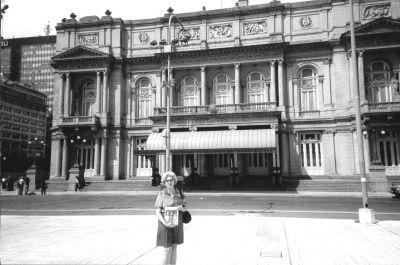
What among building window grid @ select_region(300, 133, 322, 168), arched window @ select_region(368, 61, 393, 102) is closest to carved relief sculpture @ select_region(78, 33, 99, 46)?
building window grid @ select_region(300, 133, 322, 168)

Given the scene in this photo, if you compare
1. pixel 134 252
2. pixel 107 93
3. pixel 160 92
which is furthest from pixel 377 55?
pixel 134 252

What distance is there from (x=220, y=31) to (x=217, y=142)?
1411 cm

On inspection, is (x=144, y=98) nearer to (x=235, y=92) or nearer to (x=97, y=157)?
(x=97, y=157)

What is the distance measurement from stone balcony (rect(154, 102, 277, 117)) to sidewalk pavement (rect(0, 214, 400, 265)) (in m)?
21.9

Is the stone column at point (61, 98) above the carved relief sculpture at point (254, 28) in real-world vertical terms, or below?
below

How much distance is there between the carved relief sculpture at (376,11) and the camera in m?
35.9

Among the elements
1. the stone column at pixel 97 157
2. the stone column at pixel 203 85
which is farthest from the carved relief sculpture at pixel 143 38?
the stone column at pixel 97 157

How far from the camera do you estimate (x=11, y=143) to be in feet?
303

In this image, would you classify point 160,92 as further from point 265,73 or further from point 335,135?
point 335,135

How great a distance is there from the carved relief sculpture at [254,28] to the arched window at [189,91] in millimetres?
7841

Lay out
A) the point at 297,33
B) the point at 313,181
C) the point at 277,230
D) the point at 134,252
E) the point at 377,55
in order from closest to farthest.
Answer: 1. the point at 134,252
2. the point at 277,230
3. the point at 313,181
4. the point at 377,55
5. the point at 297,33

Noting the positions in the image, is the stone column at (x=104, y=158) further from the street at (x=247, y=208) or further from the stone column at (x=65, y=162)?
the street at (x=247, y=208)

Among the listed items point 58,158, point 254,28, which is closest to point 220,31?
point 254,28

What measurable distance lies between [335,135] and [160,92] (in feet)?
62.7
